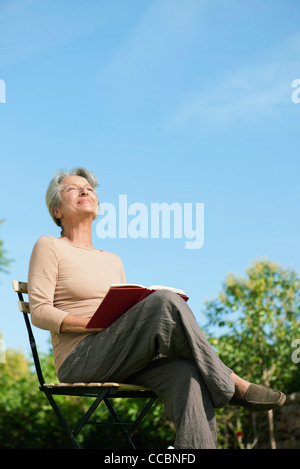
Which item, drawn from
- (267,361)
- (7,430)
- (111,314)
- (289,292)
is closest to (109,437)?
(7,430)

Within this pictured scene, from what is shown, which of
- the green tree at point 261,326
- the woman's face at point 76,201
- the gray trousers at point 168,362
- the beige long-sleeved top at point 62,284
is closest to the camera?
the gray trousers at point 168,362

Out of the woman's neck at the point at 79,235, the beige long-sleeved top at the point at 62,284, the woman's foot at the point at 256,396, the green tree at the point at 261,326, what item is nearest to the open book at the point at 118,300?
the beige long-sleeved top at the point at 62,284

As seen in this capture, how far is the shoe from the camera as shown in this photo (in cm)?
217

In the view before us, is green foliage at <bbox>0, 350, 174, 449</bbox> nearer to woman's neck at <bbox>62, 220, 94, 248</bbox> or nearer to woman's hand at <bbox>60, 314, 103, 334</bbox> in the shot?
woman's neck at <bbox>62, 220, 94, 248</bbox>

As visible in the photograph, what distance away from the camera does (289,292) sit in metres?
5.91

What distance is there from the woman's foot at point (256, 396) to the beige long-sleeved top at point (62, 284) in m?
0.73

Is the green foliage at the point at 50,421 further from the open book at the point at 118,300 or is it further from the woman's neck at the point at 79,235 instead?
the open book at the point at 118,300

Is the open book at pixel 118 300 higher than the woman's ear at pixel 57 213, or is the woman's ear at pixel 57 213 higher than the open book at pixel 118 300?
the woman's ear at pixel 57 213

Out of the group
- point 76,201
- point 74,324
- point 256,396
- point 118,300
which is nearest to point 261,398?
point 256,396

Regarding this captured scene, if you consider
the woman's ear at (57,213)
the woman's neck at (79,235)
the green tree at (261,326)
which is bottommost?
the green tree at (261,326)

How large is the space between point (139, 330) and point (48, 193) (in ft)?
3.68

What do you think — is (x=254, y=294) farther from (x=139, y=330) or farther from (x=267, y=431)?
(x=139, y=330)

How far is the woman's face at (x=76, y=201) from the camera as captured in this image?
2.88m

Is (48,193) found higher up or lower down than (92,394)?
higher up
